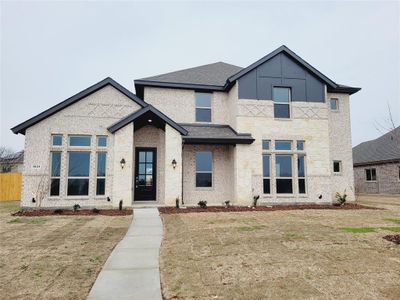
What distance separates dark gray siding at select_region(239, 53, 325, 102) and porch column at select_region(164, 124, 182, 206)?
428 cm

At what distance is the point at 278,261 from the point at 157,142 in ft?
33.3

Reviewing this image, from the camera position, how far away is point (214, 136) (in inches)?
544

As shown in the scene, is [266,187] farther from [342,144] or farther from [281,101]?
[342,144]

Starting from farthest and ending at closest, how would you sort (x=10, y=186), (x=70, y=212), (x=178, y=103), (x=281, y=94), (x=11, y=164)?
(x=11, y=164) < (x=10, y=186) < (x=178, y=103) < (x=281, y=94) < (x=70, y=212)

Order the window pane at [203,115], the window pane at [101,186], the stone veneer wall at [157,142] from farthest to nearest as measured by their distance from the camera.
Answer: the window pane at [203,115] → the stone veneer wall at [157,142] → the window pane at [101,186]

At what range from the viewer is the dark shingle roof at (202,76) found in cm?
1571

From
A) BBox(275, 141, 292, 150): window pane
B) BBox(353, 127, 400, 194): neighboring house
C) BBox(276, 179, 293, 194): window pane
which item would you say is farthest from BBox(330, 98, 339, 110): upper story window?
BBox(353, 127, 400, 194): neighboring house

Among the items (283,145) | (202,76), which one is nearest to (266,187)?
(283,145)

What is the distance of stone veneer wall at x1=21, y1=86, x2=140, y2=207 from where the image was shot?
40.1 feet

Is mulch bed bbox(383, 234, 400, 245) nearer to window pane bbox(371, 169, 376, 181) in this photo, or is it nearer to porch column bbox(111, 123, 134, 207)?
porch column bbox(111, 123, 134, 207)

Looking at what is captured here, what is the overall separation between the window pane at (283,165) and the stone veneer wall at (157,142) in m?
6.17

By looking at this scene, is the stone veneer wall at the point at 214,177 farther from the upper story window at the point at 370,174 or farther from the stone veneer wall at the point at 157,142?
the upper story window at the point at 370,174

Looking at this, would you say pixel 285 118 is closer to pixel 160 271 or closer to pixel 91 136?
pixel 91 136

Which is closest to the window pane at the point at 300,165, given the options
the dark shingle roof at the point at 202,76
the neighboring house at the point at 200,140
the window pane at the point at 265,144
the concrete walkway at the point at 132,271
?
the neighboring house at the point at 200,140
